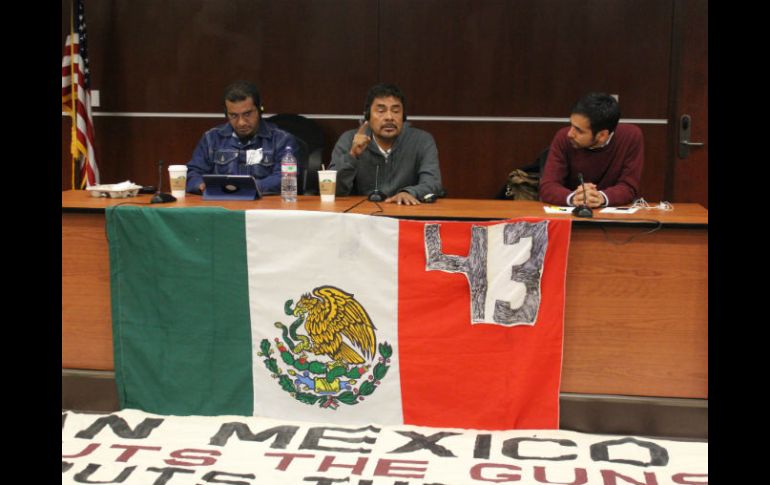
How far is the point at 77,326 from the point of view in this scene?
3.12m

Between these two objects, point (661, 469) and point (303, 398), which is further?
point (303, 398)

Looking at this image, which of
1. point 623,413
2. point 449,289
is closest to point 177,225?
point 449,289

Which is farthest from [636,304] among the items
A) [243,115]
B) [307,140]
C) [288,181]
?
[307,140]

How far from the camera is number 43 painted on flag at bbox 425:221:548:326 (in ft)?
9.14

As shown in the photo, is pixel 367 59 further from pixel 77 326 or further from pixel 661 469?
pixel 661 469

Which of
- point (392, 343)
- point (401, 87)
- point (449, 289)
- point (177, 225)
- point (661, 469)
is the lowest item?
point (661, 469)

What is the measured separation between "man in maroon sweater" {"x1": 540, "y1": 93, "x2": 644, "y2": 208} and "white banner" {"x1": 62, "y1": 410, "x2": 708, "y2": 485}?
1026 mm

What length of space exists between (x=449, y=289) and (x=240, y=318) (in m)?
0.79

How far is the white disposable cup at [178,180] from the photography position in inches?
131

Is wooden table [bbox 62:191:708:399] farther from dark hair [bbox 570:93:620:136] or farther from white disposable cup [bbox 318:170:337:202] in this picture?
dark hair [bbox 570:93:620:136]

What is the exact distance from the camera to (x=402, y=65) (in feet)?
16.6

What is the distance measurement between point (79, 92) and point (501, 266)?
11.1 feet

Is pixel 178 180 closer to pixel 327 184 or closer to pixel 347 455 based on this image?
pixel 327 184

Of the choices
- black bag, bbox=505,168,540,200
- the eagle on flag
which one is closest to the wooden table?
the eagle on flag
